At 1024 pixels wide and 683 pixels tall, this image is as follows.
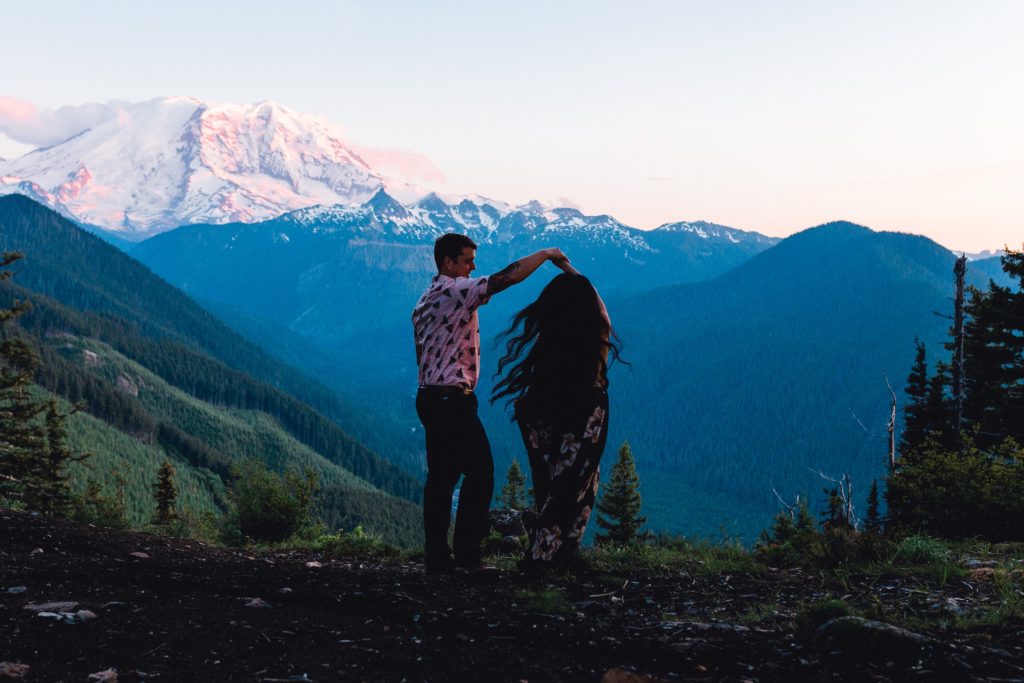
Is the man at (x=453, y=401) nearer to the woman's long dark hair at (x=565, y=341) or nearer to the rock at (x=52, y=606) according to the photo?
the woman's long dark hair at (x=565, y=341)

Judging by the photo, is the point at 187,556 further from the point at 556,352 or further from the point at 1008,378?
the point at 1008,378

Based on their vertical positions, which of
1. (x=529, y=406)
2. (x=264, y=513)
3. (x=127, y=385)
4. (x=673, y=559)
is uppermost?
(x=529, y=406)

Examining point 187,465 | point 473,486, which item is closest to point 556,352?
point 473,486

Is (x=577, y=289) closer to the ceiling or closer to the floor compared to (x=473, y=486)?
closer to the ceiling

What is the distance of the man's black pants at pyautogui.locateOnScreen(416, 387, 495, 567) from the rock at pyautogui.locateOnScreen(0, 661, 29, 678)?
3.57m

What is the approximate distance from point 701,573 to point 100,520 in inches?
356

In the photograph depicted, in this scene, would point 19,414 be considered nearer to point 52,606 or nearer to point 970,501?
point 52,606

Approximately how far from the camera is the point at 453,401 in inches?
293

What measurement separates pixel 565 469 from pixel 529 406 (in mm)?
761

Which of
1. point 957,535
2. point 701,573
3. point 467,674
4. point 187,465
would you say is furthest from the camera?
point 187,465

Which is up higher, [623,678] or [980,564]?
[623,678]

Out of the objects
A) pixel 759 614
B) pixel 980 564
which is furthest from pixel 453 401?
pixel 980 564

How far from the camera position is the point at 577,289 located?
782cm

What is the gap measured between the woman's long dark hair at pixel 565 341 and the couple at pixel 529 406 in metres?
0.01
